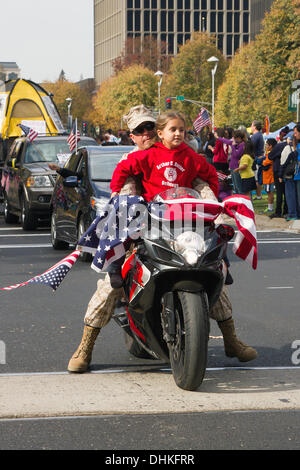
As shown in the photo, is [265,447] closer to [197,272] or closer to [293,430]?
[293,430]

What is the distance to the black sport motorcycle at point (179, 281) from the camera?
18.2 ft

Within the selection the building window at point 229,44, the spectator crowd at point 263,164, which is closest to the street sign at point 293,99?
the spectator crowd at point 263,164

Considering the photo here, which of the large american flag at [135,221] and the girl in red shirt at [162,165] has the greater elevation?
the girl in red shirt at [162,165]

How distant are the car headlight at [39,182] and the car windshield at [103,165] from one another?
4.34 metres

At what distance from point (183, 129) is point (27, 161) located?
44.4ft

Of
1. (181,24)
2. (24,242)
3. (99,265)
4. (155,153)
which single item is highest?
(181,24)

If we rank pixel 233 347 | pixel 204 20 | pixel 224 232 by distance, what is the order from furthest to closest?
pixel 204 20 < pixel 233 347 < pixel 224 232

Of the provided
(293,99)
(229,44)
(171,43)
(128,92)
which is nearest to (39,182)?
(293,99)

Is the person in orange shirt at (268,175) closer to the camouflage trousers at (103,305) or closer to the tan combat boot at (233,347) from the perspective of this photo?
the tan combat boot at (233,347)

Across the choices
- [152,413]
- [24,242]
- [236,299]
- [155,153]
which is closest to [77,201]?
[24,242]

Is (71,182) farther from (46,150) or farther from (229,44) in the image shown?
(229,44)

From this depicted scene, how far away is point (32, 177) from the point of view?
1858 centimetres

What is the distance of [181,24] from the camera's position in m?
159

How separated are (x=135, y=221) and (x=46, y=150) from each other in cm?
1408
